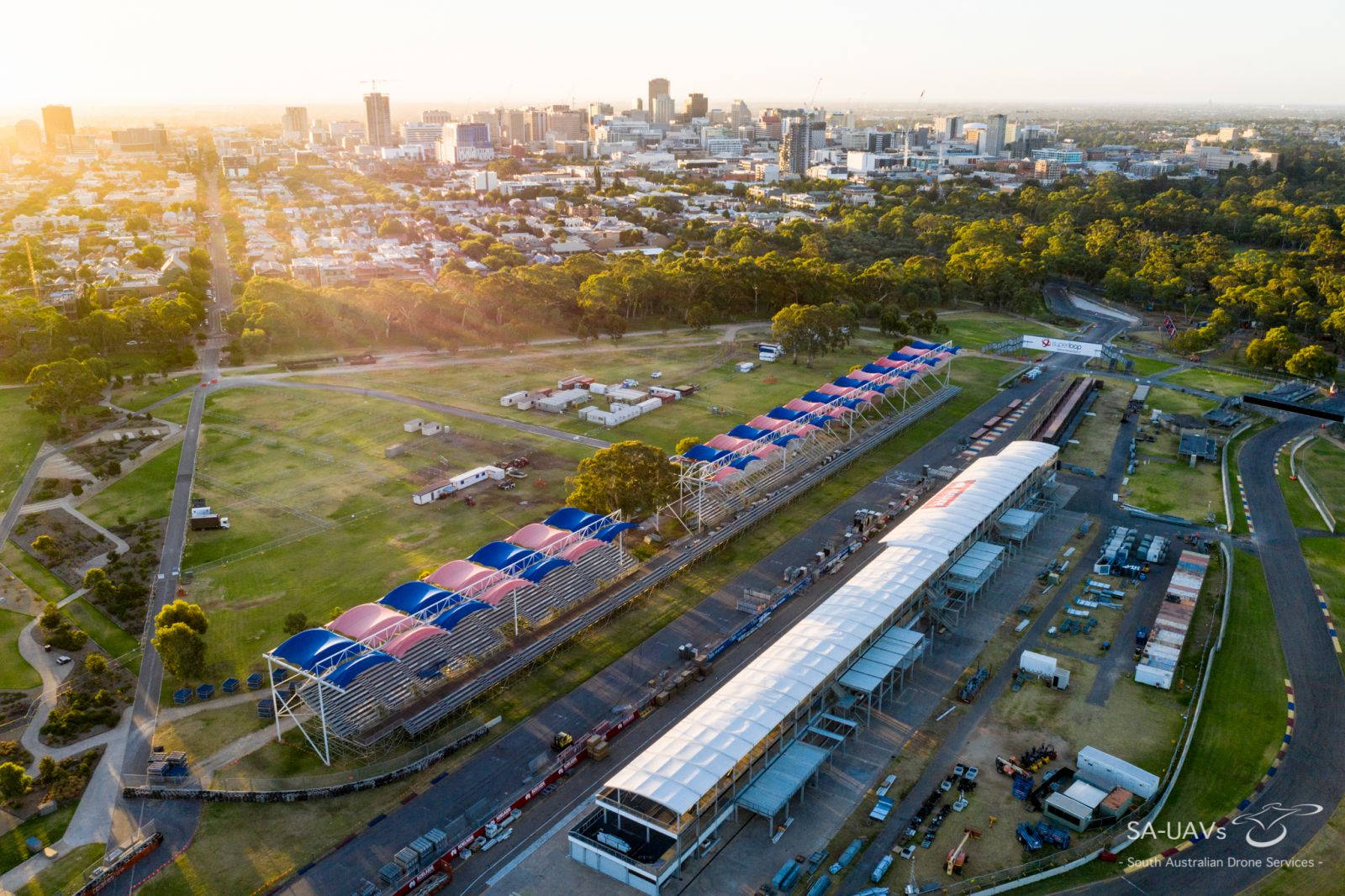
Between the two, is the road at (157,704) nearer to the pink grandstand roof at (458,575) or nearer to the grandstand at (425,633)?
the grandstand at (425,633)

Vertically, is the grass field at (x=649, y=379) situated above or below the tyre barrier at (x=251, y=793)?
→ above

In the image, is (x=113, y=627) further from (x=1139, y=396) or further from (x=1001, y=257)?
(x=1001, y=257)

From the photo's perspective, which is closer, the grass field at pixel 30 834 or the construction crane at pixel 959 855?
the construction crane at pixel 959 855

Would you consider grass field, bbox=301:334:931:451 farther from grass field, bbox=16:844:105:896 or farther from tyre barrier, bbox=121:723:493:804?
grass field, bbox=16:844:105:896

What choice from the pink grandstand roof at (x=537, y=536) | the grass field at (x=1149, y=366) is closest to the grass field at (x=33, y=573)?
the pink grandstand roof at (x=537, y=536)

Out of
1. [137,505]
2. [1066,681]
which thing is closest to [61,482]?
[137,505]
